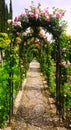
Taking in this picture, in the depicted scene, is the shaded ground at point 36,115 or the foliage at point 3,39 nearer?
the shaded ground at point 36,115

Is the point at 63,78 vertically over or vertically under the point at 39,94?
over

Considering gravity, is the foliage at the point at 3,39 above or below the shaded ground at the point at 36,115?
below

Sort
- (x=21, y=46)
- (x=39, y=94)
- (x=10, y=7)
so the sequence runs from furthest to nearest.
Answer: (x=10, y=7) → (x=21, y=46) → (x=39, y=94)

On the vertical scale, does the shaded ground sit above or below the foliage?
above

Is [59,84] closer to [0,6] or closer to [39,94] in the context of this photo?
[39,94]

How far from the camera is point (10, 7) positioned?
5062 cm

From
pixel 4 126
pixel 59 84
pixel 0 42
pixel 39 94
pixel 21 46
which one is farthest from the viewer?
pixel 0 42

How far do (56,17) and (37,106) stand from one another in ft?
9.46

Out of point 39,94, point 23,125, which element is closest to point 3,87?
point 23,125

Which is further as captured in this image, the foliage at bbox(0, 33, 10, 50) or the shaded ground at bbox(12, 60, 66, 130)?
the foliage at bbox(0, 33, 10, 50)

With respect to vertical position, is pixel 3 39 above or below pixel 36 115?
below

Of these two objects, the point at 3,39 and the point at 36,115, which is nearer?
the point at 36,115

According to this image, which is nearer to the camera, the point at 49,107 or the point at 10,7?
the point at 49,107

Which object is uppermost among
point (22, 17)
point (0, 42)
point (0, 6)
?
point (22, 17)
